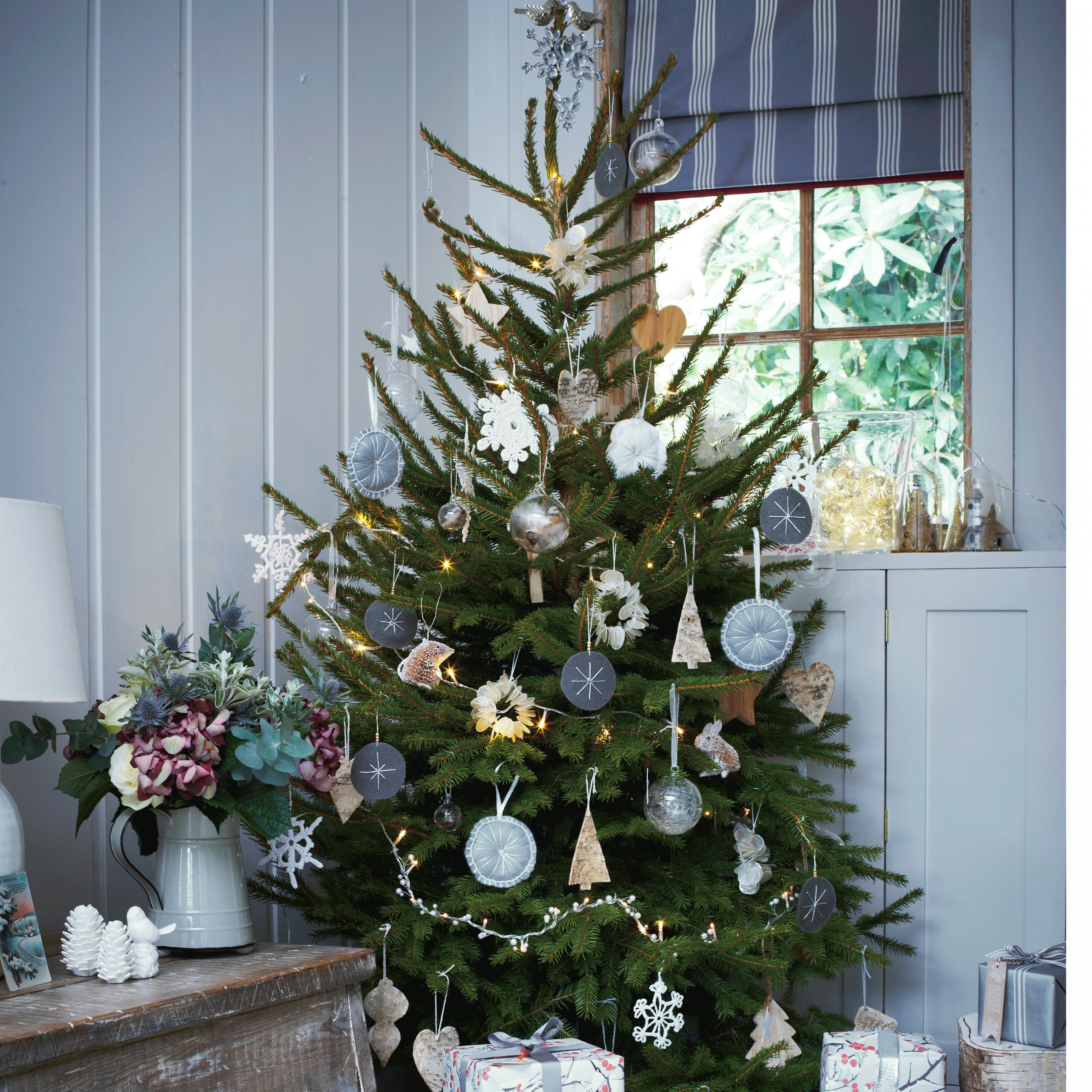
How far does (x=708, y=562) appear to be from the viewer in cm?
145

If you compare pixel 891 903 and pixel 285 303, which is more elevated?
pixel 285 303

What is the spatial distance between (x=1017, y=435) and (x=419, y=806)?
1.48 m

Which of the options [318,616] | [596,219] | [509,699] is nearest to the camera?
[509,699]

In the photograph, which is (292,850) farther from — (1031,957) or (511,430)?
(1031,957)

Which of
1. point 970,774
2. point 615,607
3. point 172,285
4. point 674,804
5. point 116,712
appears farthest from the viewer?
point 970,774

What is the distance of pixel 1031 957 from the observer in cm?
164

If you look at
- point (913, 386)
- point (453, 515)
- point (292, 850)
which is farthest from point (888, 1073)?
point (913, 386)

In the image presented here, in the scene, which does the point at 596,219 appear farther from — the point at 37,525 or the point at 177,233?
the point at 37,525

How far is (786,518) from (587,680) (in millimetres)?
Answer: 361

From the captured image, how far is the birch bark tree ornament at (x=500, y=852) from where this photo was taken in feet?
4.47

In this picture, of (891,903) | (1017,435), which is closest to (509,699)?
(891,903)

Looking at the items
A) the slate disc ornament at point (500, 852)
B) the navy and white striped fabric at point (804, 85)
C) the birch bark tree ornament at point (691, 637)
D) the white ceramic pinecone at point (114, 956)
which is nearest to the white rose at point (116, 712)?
the white ceramic pinecone at point (114, 956)

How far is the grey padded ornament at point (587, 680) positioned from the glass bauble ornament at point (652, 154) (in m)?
0.74

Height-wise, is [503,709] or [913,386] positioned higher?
[913,386]
